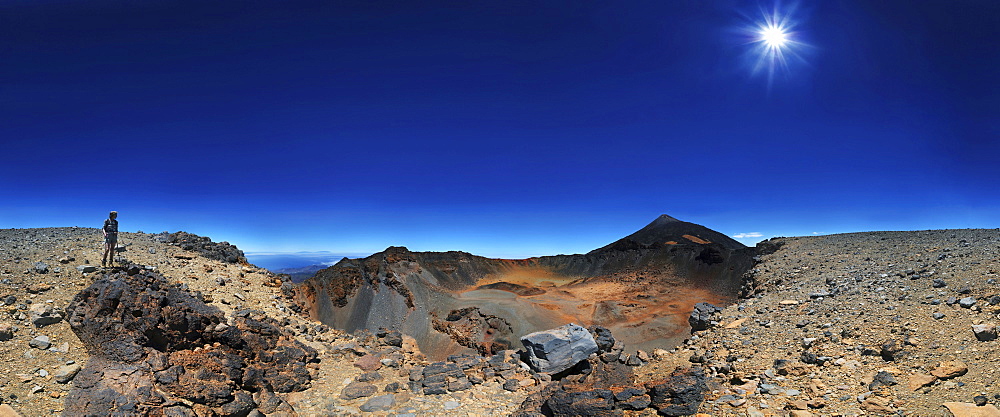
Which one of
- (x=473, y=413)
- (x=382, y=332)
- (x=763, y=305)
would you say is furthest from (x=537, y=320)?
(x=473, y=413)

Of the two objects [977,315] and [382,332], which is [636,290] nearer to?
[382,332]

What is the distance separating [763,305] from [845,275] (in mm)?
4852

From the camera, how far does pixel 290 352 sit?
15.0 m

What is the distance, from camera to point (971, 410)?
6754mm

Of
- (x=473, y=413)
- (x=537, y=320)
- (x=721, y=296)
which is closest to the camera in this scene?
(x=473, y=413)

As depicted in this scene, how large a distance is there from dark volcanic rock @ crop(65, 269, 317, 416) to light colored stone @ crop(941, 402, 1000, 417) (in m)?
15.9

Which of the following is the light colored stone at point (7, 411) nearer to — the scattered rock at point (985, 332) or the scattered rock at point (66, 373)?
the scattered rock at point (66, 373)

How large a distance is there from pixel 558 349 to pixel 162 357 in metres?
13.7

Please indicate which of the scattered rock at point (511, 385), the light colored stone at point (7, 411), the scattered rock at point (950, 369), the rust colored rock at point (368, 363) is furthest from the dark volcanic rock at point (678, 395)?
the light colored stone at point (7, 411)

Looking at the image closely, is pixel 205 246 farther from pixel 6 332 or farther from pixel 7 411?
pixel 7 411

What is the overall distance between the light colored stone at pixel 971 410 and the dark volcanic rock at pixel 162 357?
52.3 ft

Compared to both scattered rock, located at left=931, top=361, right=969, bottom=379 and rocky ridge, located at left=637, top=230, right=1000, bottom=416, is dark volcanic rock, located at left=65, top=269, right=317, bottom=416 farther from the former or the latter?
scattered rock, located at left=931, top=361, right=969, bottom=379

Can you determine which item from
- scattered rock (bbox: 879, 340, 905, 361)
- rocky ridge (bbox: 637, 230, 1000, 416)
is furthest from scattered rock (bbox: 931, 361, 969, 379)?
scattered rock (bbox: 879, 340, 905, 361)

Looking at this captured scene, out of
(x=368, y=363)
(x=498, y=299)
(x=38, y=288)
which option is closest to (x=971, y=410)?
(x=368, y=363)
